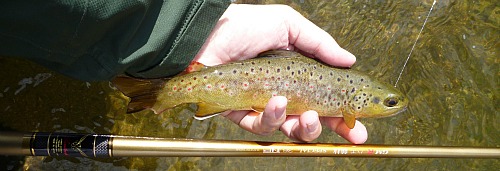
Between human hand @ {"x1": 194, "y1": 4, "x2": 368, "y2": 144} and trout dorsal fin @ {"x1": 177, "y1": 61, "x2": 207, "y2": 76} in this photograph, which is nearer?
trout dorsal fin @ {"x1": 177, "y1": 61, "x2": 207, "y2": 76}

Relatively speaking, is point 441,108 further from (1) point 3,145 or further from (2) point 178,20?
(1) point 3,145

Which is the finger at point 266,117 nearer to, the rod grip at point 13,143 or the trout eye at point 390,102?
Answer: the trout eye at point 390,102

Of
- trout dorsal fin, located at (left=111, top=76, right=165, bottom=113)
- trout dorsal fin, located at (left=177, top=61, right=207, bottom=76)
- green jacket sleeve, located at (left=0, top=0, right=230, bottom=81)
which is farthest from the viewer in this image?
trout dorsal fin, located at (left=177, top=61, right=207, bottom=76)

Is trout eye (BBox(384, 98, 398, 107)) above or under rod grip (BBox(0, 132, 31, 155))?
under

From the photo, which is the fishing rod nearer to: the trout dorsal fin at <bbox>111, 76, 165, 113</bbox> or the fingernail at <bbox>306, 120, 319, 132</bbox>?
the fingernail at <bbox>306, 120, 319, 132</bbox>

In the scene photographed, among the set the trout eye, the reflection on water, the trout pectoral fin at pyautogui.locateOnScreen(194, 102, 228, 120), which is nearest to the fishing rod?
the trout pectoral fin at pyautogui.locateOnScreen(194, 102, 228, 120)

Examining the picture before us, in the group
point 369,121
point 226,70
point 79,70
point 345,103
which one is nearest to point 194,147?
point 226,70

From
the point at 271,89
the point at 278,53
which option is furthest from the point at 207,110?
the point at 278,53
